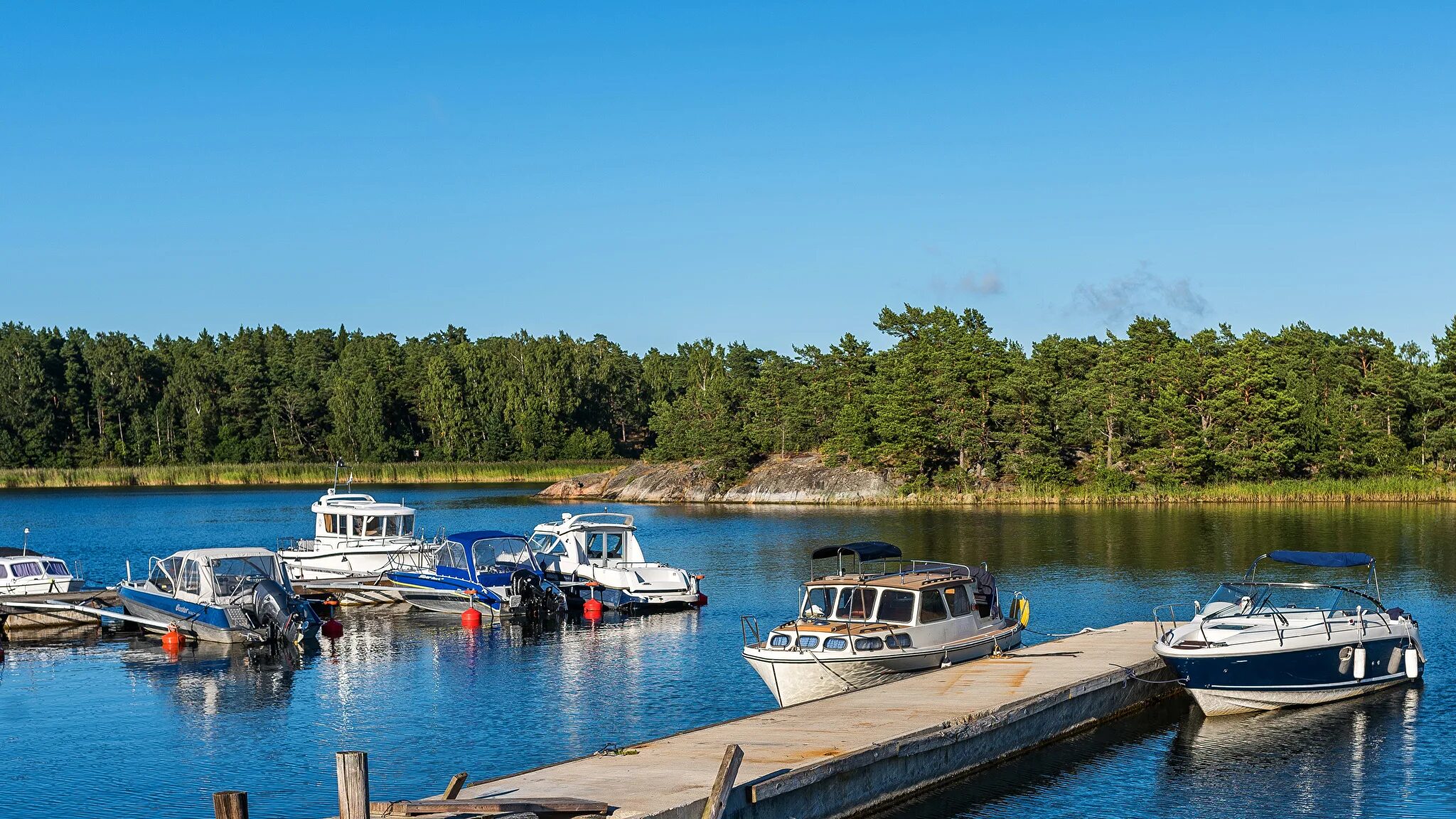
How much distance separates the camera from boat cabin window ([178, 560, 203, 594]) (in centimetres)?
3697

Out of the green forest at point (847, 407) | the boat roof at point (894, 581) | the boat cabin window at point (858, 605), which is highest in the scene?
A: the green forest at point (847, 407)

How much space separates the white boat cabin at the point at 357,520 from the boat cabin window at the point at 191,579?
1012cm

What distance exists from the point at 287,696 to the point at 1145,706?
59.5ft

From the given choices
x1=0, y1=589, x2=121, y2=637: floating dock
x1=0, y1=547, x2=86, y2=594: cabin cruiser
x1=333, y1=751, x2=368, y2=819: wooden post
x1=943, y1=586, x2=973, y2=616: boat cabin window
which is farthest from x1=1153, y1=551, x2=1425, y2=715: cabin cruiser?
x1=0, y1=547, x2=86, y2=594: cabin cruiser

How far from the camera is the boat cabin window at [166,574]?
37875 mm

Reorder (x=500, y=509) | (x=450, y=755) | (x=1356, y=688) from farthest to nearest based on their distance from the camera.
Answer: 1. (x=500, y=509)
2. (x=1356, y=688)
3. (x=450, y=755)

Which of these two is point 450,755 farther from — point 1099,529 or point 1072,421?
point 1072,421

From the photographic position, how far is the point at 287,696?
2930 cm

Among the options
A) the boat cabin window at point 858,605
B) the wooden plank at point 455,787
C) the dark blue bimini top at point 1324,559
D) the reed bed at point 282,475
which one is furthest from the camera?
the reed bed at point 282,475

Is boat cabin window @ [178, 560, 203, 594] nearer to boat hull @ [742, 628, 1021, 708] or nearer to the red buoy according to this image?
the red buoy

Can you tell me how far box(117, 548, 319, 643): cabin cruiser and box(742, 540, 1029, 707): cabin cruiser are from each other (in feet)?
47.7

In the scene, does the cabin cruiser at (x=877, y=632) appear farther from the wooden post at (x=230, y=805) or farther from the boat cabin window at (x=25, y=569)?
the boat cabin window at (x=25, y=569)

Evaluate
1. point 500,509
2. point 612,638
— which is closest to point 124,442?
point 500,509

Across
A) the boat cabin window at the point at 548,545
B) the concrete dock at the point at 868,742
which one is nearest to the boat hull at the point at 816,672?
the concrete dock at the point at 868,742
